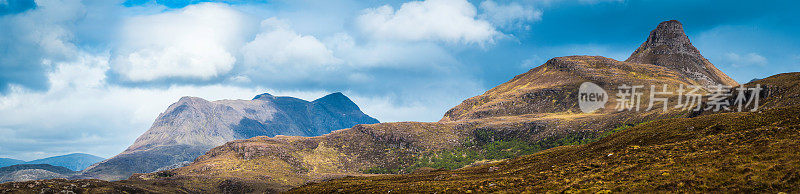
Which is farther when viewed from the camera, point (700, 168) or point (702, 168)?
point (700, 168)

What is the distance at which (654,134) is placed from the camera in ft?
225

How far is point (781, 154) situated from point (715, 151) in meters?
7.42

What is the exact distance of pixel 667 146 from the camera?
163 feet

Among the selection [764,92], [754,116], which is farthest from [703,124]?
[764,92]

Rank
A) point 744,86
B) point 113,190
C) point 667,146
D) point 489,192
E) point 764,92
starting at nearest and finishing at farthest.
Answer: point 489,192 → point 667,146 → point 764,92 → point 744,86 → point 113,190

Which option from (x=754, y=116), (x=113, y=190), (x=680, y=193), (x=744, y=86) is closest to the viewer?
(x=680, y=193)

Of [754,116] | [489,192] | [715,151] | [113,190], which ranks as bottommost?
[113,190]

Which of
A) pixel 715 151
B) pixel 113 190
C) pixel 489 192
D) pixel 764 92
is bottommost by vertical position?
pixel 113 190

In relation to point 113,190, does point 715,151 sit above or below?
above

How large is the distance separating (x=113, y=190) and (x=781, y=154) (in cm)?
23115

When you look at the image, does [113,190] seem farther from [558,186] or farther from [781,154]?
[781,154]

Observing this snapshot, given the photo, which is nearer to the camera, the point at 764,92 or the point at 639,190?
the point at 639,190

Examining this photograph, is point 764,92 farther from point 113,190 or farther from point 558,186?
point 113,190

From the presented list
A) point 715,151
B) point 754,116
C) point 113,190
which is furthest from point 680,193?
point 113,190
